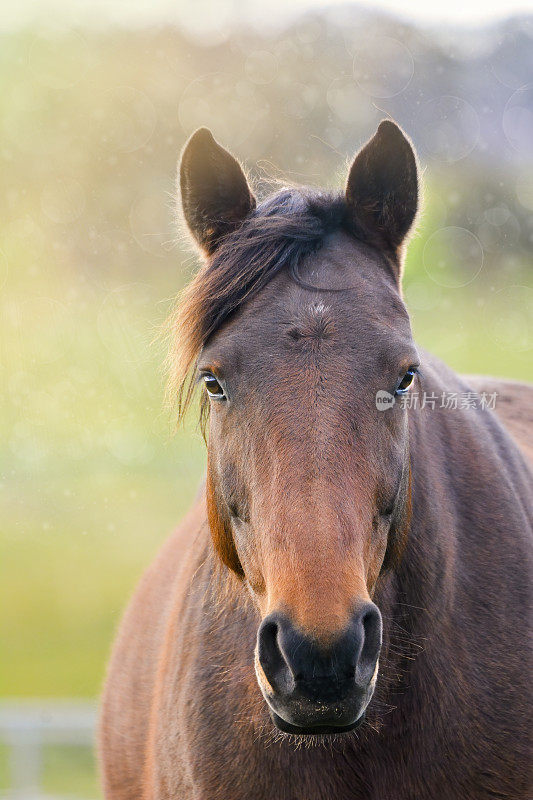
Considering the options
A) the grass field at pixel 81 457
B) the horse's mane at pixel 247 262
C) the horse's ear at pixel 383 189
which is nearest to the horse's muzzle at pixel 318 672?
the horse's mane at pixel 247 262

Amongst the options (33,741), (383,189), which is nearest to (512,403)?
(383,189)

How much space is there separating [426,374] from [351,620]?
143 cm

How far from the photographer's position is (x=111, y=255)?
760 inches

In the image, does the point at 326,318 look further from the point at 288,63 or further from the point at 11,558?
the point at 288,63

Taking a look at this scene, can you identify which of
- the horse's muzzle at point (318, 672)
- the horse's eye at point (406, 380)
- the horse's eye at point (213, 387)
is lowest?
the horse's muzzle at point (318, 672)

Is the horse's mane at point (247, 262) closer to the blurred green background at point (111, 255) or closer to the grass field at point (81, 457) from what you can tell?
the grass field at point (81, 457)

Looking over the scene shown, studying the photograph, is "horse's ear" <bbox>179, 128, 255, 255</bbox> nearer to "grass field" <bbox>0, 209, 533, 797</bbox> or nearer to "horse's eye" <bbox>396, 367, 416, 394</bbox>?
"horse's eye" <bbox>396, 367, 416, 394</bbox>

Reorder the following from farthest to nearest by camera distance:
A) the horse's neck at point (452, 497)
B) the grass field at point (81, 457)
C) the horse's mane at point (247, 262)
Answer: the grass field at point (81, 457)
the horse's neck at point (452, 497)
the horse's mane at point (247, 262)

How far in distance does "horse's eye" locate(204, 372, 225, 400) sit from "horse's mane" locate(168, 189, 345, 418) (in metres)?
0.14

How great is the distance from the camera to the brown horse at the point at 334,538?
1.78m

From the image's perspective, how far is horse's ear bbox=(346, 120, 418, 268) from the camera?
248 cm

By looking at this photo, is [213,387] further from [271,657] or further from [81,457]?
[81,457]

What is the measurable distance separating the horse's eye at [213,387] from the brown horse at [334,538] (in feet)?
0.04

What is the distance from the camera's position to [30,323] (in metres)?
15.8
